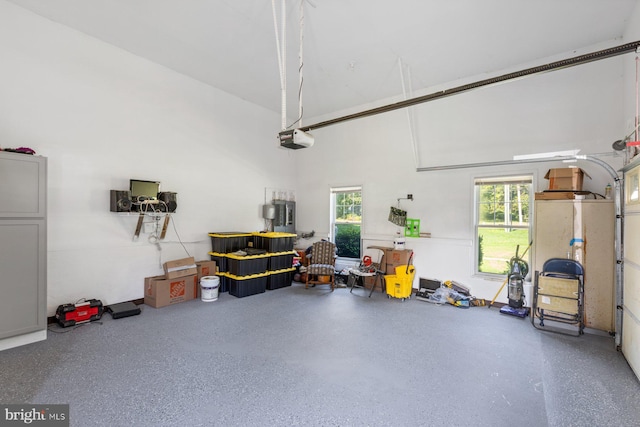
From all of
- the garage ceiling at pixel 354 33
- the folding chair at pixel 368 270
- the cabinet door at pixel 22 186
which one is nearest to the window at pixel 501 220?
the folding chair at pixel 368 270

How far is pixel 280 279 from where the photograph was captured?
19.9 ft

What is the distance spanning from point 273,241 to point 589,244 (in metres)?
5.15

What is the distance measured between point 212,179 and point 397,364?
4889 mm

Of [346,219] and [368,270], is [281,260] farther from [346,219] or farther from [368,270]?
[346,219]

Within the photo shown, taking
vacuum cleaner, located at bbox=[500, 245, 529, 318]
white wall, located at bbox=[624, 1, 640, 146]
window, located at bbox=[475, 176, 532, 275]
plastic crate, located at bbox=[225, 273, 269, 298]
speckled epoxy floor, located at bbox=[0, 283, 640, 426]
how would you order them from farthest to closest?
plastic crate, located at bbox=[225, 273, 269, 298] → window, located at bbox=[475, 176, 532, 275] → vacuum cleaner, located at bbox=[500, 245, 529, 318] → white wall, located at bbox=[624, 1, 640, 146] → speckled epoxy floor, located at bbox=[0, 283, 640, 426]

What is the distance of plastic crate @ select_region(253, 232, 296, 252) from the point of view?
5.95 m

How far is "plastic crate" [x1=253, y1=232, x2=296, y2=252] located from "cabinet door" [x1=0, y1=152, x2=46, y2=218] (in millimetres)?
3406

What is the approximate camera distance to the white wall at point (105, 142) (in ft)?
12.5

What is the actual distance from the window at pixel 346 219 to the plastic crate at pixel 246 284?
7.22 ft

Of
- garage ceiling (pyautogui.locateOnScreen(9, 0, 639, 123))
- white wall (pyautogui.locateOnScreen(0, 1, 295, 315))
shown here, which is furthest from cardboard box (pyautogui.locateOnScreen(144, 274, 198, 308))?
garage ceiling (pyautogui.locateOnScreen(9, 0, 639, 123))

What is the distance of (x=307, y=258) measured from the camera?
6.77 metres

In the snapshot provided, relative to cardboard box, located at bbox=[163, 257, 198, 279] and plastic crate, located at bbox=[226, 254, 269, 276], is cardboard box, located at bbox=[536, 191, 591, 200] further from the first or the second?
cardboard box, located at bbox=[163, 257, 198, 279]

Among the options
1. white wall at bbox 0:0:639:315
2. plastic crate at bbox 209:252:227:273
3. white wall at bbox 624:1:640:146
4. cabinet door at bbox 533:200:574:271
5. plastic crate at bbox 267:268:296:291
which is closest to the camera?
white wall at bbox 624:1:640:146

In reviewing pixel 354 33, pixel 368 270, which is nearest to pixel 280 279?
pixel 368 270
